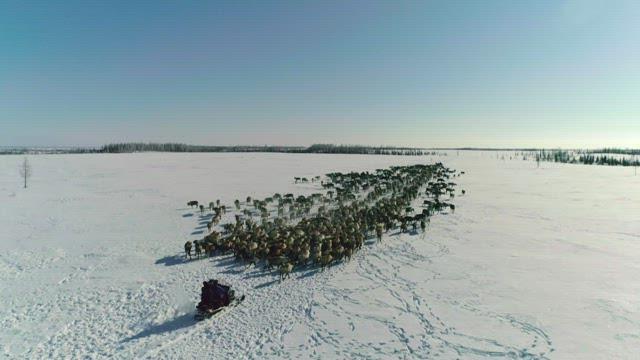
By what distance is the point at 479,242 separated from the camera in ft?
43.3

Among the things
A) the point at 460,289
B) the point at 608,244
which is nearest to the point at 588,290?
the point at 460,289

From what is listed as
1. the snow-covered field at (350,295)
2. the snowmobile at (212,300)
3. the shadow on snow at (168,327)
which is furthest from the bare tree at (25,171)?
the snowmobile at (212,300)

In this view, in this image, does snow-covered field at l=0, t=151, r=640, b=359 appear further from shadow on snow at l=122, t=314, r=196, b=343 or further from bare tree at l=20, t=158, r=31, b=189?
bare tree at l=20, t=158, r=31, b=189

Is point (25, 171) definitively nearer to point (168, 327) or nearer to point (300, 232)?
point (300, 232)

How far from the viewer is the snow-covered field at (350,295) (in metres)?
6.85

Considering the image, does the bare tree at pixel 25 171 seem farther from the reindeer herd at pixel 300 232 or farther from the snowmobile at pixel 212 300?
the snowmobile at pixel 212 300

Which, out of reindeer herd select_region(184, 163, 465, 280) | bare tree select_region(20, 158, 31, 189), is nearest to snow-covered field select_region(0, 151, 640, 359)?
reindeer herd select_region(184, 163, 465, 280)

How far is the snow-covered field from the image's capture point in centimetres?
685

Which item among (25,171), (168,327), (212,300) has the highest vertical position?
(25,171)

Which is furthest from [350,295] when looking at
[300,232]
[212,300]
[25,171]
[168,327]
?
[25,171]

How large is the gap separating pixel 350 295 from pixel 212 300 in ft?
10.8

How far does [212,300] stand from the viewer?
26.5ft

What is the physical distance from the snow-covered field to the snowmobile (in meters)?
0.27

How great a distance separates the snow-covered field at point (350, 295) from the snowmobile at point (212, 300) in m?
0.27
